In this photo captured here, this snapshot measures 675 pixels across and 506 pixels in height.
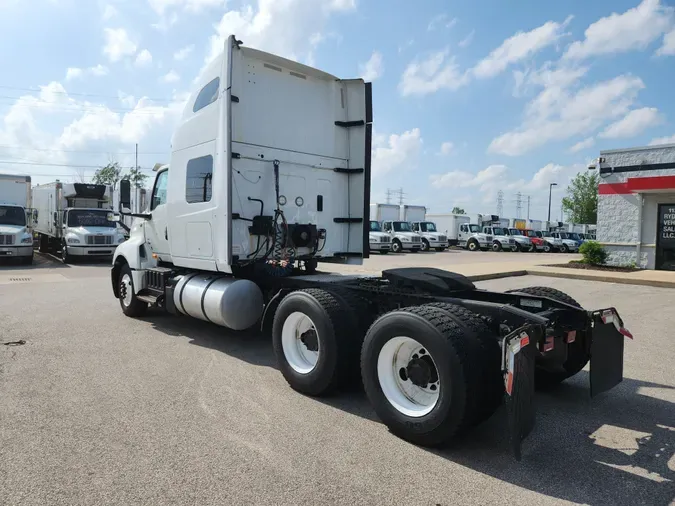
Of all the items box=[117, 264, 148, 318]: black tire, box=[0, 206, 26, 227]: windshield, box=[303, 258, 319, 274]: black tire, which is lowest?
box=[117, 264, 148, 318]: black tire

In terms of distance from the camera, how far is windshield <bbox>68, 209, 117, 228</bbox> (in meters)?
20.3

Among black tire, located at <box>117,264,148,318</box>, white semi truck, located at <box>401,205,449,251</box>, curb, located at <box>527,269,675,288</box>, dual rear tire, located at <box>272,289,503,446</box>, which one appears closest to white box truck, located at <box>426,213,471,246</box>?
white semi truck, located at <box>401,205,449,251</box>

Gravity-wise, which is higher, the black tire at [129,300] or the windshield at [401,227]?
the windshield at [401,227]

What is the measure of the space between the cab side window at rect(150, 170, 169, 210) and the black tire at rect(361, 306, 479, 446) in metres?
5.19

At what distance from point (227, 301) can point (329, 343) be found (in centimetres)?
192

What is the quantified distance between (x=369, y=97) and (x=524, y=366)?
16.0ft

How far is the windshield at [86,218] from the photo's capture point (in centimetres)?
2031

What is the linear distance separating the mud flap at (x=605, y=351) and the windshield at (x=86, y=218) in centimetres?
1970

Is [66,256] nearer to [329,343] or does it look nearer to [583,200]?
[329,343]

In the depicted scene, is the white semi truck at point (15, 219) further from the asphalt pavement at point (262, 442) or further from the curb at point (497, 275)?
the curb at point (497, 275)

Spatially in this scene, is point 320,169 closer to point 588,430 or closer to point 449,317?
point 449,317

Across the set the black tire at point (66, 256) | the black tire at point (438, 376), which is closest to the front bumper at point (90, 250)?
the black tire at point (66, 256)

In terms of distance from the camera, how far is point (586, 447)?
375cm

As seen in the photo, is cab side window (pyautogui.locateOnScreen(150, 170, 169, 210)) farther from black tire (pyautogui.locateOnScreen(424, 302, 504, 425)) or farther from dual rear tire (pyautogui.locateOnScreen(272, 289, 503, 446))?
black tire (pyautogui.locateOnScreen(424, 302, 504, 425))
